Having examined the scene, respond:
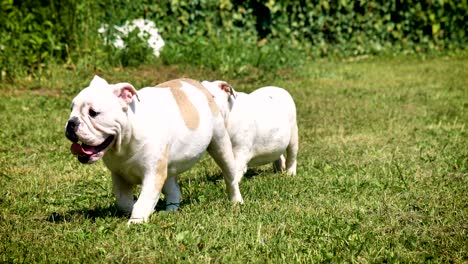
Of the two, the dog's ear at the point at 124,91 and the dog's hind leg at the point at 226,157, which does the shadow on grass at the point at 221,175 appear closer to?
the dog's hind leg at the point at 226,157

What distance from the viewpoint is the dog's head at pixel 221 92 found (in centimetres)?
656

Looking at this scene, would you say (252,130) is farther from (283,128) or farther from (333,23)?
(333,23)

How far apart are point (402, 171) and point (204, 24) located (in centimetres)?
995

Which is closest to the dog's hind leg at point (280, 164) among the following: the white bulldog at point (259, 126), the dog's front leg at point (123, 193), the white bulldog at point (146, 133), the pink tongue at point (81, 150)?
the white bulldog at point (259, 126)

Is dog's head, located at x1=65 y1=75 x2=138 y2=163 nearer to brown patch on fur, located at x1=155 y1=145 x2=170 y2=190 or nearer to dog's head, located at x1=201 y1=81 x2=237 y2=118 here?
brown patch on fur, located at x1=155 y1=145 x2=170 y2=190

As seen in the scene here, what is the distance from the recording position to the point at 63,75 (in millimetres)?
13094

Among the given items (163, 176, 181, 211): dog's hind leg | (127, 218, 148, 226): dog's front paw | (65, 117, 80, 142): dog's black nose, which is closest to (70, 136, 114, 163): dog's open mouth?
(65, 117, 80, 142): dog's black nose

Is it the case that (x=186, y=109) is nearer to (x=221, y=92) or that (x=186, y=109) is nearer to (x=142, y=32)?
(x=221, y=92)

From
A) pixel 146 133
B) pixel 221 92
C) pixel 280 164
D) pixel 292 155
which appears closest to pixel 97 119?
pixel 146 133

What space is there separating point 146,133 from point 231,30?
11903 millimetres

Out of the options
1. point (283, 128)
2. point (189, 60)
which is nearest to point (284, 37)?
point (189, 60)

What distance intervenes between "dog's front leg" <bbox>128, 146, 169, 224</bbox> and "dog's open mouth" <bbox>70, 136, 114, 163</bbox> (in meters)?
0.38

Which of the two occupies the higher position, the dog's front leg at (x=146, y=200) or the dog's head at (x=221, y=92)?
the dog's head at (x=221, y=92)

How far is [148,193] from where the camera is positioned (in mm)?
5500
